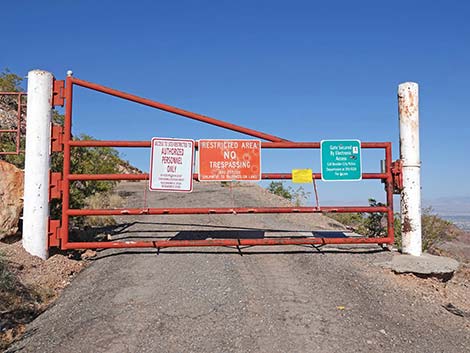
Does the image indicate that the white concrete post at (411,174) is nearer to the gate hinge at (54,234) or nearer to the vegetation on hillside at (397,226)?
the vegetation on hillside at (397,226)

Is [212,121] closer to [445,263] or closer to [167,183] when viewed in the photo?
[167,183]

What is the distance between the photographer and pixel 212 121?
24.7 ft

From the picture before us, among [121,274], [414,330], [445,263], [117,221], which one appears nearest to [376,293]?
[414,330]

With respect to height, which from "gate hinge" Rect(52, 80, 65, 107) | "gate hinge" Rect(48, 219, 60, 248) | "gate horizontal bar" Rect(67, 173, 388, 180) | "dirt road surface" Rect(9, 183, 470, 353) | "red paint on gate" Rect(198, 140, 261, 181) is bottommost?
"dirt road surface" Rect(9, 183, 470, 353)

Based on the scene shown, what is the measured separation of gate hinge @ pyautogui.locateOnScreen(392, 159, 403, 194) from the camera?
747 centimetres

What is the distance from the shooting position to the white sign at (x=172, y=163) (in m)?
7.25

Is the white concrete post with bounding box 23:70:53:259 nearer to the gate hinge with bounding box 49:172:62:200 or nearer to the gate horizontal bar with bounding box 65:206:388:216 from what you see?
the gate hinge with bounding box 49:172:62:200

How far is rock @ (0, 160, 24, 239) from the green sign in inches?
224

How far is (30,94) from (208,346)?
18.7ft

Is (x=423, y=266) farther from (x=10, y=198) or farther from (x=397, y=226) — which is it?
(x=10, y=198)

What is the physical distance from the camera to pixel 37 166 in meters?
7.03

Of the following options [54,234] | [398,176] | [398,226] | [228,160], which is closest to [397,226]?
[398,226]

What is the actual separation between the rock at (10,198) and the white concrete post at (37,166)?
41 cm

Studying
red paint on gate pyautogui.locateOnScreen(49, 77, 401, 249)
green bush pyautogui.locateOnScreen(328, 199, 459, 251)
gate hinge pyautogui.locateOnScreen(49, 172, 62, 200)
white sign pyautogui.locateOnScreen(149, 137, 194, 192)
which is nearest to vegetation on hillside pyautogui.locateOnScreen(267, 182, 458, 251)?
green bush pyautogui.locateOnScreen(328, 199, 459, 251)
